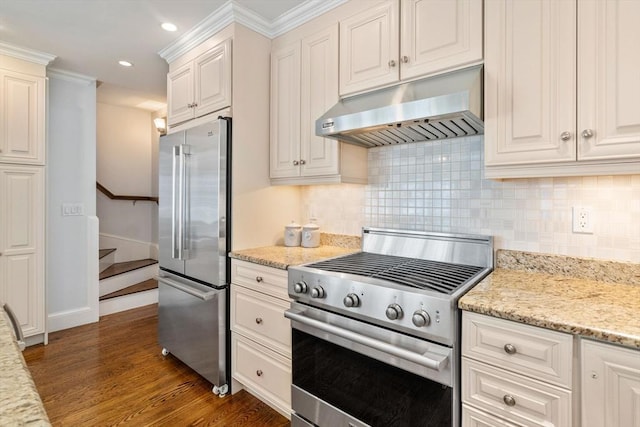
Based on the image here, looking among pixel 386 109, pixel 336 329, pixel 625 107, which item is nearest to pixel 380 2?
pixel 386 109

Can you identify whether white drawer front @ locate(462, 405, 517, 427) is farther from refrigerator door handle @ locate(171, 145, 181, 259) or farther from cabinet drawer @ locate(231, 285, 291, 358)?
refrigerator door handle @ locate(171, 145, 181, 259)

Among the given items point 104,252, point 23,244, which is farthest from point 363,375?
point 104,252

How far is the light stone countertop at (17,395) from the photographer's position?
1.49 feet

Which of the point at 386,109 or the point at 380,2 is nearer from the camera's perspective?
the point at 386,109

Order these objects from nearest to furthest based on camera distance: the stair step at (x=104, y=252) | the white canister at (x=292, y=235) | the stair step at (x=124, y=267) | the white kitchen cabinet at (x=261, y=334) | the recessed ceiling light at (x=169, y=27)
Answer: the white kitchen cabinet at (x=261, y=334) → the recessed ceiling light at (x=169, y=27) → the white canister at (x=292, y=235) → the stair step at (x=124, y=267) → the stair step at (x=104, y=252)

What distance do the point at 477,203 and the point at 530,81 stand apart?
25.5 inches

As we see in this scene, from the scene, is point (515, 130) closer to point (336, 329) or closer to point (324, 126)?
point (324, 126)

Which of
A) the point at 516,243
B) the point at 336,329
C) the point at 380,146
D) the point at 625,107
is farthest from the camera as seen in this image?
the point at 380,146

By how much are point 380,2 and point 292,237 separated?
5.00 feet

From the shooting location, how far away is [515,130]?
1.38 m

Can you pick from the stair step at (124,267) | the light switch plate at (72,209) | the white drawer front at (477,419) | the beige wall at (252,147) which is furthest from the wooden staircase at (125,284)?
the white drawer front at (477,419)

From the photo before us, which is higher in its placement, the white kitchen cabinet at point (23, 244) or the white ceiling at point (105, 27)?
the white ceiling at point (105, 27)

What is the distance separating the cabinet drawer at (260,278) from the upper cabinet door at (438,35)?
1.25 m

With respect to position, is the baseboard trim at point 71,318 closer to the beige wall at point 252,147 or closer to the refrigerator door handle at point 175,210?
the refrigerator door handle at point 175,210
